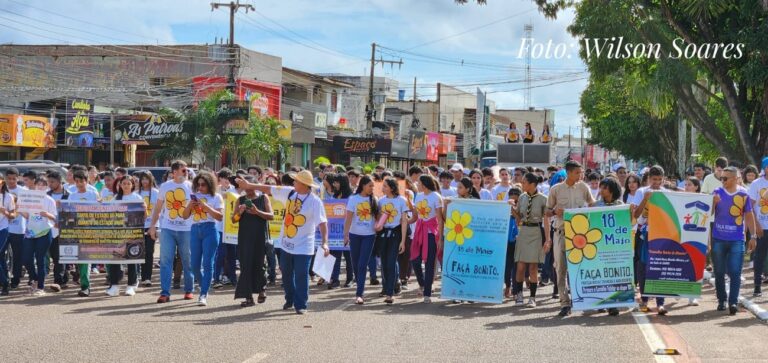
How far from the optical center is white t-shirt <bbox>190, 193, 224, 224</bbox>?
1342cm

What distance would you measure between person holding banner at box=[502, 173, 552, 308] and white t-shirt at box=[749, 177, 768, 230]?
3.70 metres

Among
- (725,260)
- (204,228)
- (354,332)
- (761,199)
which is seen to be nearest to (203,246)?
(204,228)

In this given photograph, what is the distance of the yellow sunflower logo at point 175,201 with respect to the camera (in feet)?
44.1

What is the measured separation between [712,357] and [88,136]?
38342mm

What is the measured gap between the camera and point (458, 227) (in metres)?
13.7

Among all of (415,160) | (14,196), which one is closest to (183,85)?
(415,160)

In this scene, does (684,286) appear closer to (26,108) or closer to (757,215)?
(757,215)

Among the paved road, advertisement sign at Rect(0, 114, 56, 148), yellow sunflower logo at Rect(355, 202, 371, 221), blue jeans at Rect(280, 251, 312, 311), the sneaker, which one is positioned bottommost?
the sneaker

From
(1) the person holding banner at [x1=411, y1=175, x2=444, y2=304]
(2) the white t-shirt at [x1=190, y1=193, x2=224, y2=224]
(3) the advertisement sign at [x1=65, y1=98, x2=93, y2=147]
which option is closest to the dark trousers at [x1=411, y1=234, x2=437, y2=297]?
(1) the person holding banner at [x1=411, y1=175, x2=444, y2=304]

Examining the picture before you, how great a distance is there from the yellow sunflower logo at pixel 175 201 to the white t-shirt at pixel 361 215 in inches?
88.4

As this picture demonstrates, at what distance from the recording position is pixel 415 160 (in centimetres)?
7088

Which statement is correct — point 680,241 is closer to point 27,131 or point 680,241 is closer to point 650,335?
point 650,335

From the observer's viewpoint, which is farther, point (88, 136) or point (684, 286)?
point (88, 136)

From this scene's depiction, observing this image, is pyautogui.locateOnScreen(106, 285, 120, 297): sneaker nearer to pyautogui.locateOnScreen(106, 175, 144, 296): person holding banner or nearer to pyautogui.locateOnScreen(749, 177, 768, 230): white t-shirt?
pyautogui.locateOnScreen(106, 175, 144, 296): person holding banner
